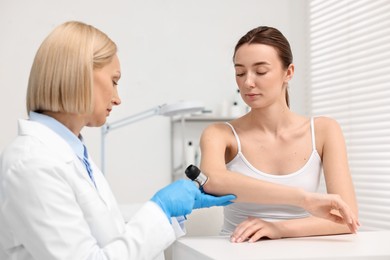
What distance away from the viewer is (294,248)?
3.44ft

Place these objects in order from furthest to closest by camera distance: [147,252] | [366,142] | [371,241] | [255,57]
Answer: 1. [366,142]
2. [255,57]
3. [371,241]
4. [147,252]

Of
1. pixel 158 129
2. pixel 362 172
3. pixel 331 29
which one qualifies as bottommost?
pixel 362 172

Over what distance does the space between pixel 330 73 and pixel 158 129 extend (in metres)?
1.08

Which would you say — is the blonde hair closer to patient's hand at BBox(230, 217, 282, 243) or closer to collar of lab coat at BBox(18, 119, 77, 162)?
collar of lab coat at BBox(18, 119, 77, 162)

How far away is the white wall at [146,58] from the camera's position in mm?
3029

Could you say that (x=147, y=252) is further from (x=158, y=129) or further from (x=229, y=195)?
(x=158, y=129)

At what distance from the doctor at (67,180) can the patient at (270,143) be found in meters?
0.34

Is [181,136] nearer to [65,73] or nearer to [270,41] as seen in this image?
[270,41]

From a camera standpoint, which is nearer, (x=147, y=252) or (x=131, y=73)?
(x=147, y=252)

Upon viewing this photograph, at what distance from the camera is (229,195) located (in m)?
1.27

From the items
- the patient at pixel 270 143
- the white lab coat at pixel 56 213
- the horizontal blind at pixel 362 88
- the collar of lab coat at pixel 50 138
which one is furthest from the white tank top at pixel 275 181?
the horizontal blind at pixel 362 88

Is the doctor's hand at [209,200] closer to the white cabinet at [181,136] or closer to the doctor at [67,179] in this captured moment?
the doctor at [67,179]

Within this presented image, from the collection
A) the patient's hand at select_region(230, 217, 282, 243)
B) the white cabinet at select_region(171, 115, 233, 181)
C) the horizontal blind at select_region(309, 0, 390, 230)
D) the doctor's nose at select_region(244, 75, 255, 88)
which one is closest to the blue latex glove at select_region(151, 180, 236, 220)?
the patient's hand at select_region(230, 217, 282, 243)

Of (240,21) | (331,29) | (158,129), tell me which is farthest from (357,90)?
(158,129)
